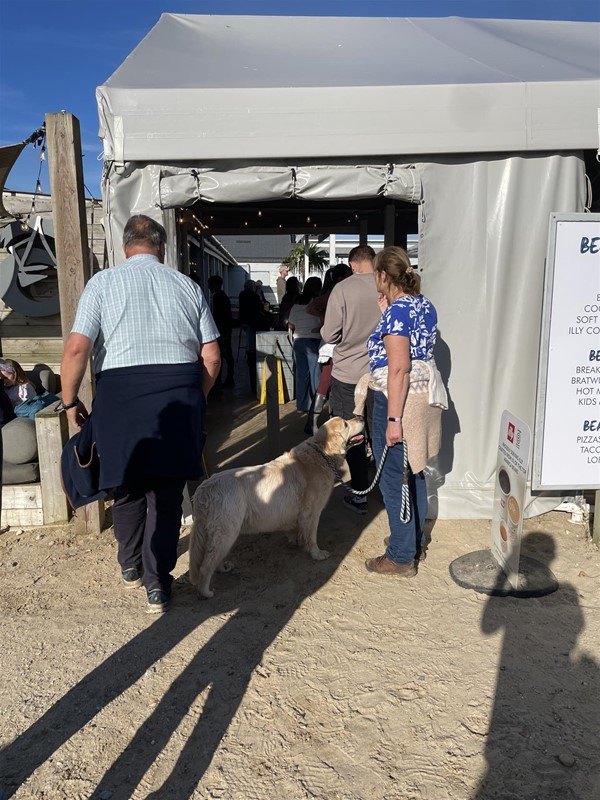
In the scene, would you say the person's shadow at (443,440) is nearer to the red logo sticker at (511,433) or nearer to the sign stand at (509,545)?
the sign stand at (509,545)

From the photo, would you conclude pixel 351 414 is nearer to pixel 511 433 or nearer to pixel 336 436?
pixel 336 436

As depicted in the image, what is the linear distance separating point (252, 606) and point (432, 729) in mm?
1321

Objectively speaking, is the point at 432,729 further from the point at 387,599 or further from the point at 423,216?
the point at 423,216

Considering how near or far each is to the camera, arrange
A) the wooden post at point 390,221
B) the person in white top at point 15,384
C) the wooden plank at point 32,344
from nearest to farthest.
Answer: the person in white top at point 15,384
the wooden plank at point 32,344
the wooden post at point 390,221

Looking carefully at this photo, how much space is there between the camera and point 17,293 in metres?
6.83

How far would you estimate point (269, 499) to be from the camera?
364 cm

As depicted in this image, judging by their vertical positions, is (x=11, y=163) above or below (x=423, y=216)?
above

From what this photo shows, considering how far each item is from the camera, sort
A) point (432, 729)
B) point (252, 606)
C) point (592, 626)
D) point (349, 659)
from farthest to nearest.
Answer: point (252, 606) < point (592, 626) < point (349, 659) < point (432, 729)

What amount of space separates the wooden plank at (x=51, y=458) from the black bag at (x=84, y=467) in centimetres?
116

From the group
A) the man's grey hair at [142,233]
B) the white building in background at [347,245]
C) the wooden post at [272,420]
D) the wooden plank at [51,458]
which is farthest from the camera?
the white building in background at [347,245]

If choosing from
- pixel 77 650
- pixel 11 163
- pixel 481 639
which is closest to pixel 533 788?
pixel 481 639

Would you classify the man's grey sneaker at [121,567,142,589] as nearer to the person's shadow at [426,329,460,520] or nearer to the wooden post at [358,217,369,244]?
the person's shadow at [426,329,460,520]

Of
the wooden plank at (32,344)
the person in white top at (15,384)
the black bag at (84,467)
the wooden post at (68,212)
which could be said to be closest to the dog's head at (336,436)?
the black bag at (84,467)

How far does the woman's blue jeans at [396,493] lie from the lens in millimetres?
3602
